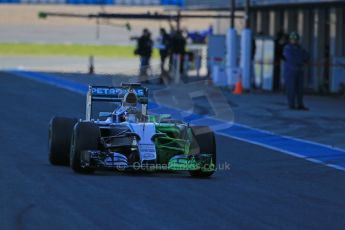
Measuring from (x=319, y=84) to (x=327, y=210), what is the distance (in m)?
23.1

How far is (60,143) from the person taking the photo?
41.2 feet

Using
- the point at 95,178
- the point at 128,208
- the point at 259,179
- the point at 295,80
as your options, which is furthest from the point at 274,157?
the point at 295,80

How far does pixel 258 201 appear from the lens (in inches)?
398

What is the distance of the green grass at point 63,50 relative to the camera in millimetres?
64938

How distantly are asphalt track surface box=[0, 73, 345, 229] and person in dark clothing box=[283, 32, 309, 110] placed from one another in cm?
878

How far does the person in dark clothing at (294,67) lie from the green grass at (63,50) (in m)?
39.6

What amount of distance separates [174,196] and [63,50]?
6053cm

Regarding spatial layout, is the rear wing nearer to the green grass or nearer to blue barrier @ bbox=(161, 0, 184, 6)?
blue barrier @ bbox=(161, 0, 184, 6)

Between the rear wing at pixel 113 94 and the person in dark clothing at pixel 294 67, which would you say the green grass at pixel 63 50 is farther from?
the rear wing at pixel 113 94

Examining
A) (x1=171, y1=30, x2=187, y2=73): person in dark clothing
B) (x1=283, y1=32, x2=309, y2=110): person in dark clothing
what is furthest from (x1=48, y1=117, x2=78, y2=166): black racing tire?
(x1=171, y1=30, x2=187, y2=73): person in dark clothing

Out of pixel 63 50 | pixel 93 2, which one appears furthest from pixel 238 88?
pixel 63 50

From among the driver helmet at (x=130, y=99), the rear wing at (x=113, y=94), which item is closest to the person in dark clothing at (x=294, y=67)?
the rear wing at (x=113, y=94)

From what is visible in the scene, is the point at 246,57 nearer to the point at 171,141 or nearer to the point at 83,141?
the point at 171,141

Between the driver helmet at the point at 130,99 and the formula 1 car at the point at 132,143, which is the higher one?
the driver helmet at the point at 130,99
